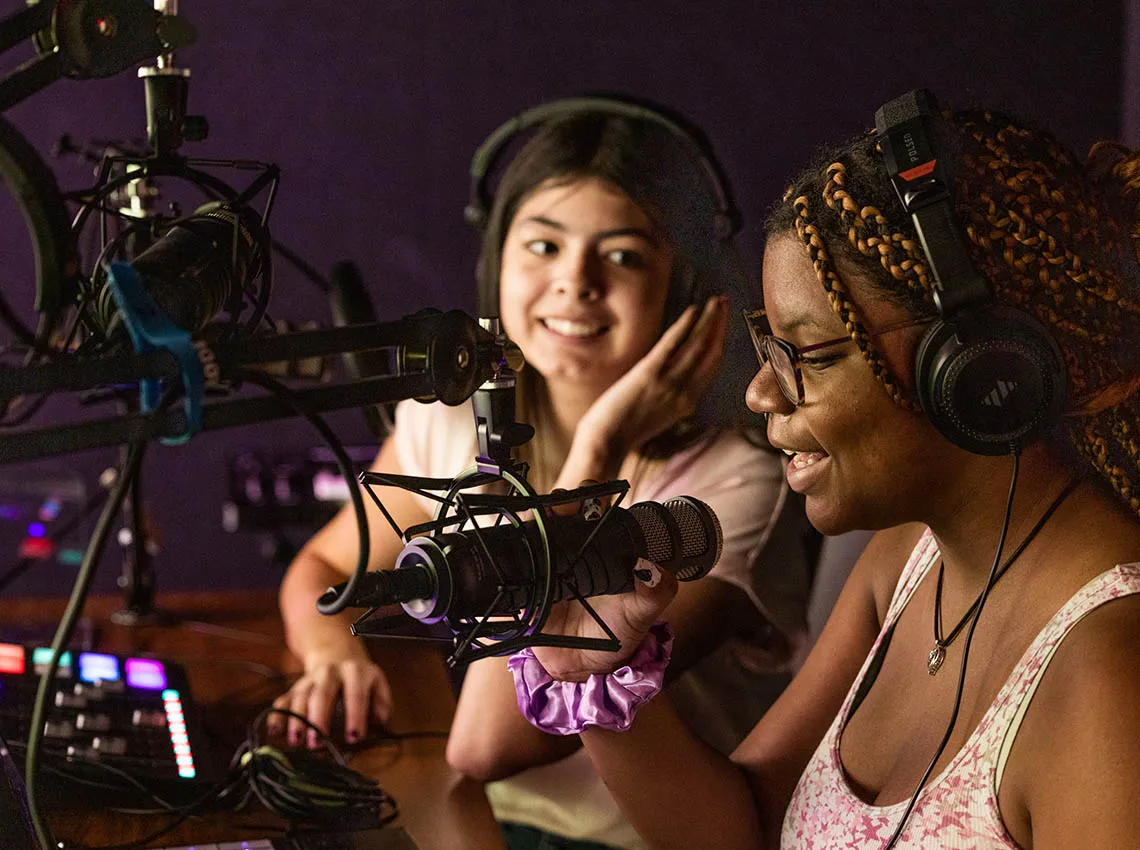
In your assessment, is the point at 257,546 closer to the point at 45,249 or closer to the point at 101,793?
the point at 101,793

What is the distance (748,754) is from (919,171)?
68 centimetres

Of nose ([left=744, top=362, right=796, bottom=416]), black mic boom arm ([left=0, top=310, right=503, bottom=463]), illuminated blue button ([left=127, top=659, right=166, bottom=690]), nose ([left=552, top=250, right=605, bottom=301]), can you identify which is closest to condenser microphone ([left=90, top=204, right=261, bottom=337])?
black mic boom arm ([left=0, top=310, right=503, bottom=463])

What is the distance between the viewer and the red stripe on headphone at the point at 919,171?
0.80m

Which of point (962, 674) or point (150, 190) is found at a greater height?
point (150, 190)

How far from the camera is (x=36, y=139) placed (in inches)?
89.0

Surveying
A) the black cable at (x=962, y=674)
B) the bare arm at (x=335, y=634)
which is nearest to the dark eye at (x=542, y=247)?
the bare arm at (x=335, y=634)

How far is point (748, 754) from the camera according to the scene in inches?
49.6

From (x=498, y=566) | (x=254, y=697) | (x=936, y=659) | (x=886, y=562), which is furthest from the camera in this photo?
(x=254, y=697)

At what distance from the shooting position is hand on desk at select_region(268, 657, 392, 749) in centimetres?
145

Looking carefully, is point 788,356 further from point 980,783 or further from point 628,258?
point 628,258

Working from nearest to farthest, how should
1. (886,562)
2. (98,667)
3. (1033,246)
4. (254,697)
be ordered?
(1033,246), (886,562), (98,667), (254,697)

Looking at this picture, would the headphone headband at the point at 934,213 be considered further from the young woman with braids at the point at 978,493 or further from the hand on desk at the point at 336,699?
the hand on desk at the point at 336,699

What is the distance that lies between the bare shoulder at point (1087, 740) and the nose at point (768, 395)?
0.26 metres

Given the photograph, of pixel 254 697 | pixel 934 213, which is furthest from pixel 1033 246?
pixel 254 697
